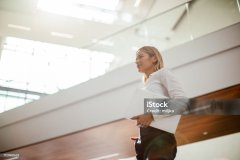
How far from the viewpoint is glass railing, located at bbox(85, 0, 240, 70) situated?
377 centimetres

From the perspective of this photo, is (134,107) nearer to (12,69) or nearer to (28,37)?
(12,69)

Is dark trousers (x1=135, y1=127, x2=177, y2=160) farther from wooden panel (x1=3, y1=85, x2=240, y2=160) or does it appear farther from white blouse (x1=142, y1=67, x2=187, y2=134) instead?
wooden panel (x1=3, y1=85, x2=240, y2=160)

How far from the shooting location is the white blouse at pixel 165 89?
3.73ft

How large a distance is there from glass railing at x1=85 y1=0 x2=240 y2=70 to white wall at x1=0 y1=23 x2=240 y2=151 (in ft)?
1.02

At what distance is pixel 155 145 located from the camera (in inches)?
46.0

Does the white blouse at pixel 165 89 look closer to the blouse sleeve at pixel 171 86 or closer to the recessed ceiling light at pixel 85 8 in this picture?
the blouse sleeve at pixel 171 86

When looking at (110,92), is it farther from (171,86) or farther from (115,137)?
(171,86)

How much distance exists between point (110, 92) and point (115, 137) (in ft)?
2.66

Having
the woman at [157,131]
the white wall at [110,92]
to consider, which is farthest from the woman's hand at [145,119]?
the white wall at [110,92]

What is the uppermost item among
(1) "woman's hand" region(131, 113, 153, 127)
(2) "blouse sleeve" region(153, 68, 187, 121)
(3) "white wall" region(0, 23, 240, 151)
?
(3) "white wall" region(0, 23, 240, 151)

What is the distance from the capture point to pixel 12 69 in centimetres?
523

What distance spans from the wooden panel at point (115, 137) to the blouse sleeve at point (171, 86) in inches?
80.0

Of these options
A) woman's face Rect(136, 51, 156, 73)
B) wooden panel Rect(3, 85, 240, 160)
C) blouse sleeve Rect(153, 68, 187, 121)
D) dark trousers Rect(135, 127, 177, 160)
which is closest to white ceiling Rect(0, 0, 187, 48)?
wooden panel Rect(3, 85, 240, 160)

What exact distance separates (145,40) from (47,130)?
199 centimetres
